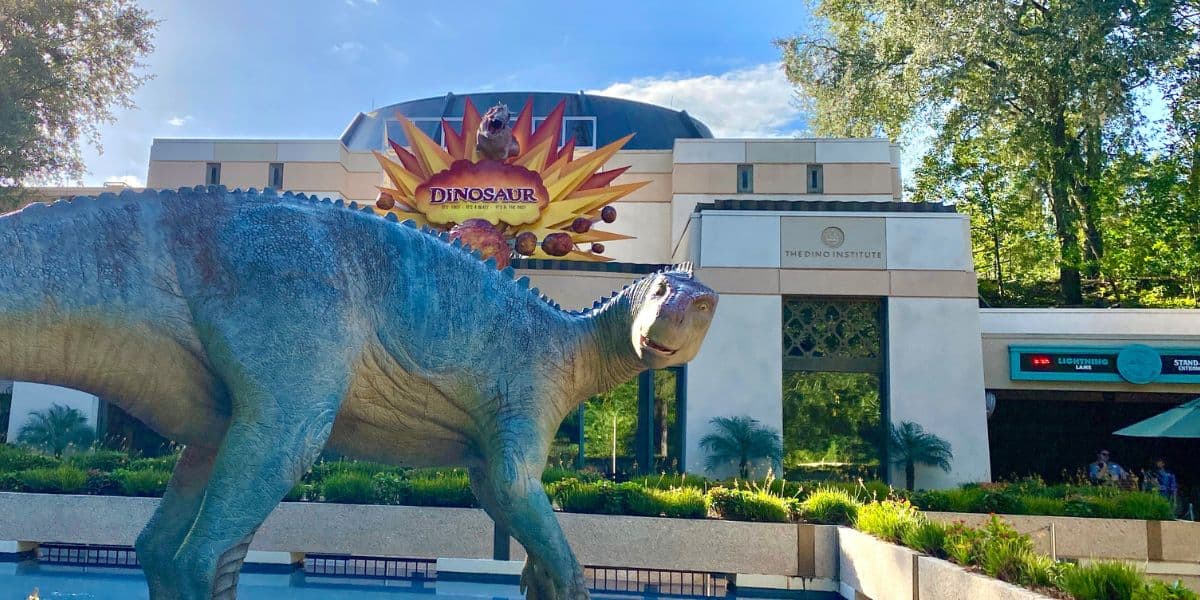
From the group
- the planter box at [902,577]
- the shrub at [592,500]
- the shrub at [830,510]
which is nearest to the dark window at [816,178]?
the shrub at [830,510]

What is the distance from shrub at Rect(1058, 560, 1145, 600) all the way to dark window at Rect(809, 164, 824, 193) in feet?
64.0

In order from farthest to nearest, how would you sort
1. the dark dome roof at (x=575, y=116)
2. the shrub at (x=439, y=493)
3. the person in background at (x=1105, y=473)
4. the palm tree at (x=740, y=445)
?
the dark dome roof at (x=575, y=116) → the palm tree at (x=740, y=445) → the person in background at (x=1105, y=473) → the shrub at (x=439, y=493)

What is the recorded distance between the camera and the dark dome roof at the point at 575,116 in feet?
94.5

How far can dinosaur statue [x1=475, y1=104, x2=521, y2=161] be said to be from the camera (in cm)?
1884

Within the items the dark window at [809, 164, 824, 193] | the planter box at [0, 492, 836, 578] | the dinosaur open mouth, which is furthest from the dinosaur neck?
the dark window at [809, 164, 824, 193]

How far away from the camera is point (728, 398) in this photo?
18625 mm

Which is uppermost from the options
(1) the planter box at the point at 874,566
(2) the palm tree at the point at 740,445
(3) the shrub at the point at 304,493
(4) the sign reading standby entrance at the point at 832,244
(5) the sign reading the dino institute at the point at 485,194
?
(5) the sign reading the dino institute at the point at 485,194

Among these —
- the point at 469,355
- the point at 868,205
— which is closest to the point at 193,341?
the point at 469,355

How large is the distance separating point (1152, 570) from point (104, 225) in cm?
1185

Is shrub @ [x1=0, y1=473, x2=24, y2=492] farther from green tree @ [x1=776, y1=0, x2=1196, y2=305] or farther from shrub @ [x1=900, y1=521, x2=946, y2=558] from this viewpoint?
green tree @ [x1=776, y1=0, x2=1196, y2=305]

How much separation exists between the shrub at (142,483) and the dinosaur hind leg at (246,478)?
770 cm

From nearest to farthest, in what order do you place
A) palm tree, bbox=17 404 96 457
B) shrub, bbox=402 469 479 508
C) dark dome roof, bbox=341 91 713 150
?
shrub, bbox=402 469 479 508 < palm tree, bbox=17 404 96 457 < dark dome roof, bbox=341 91 713 150

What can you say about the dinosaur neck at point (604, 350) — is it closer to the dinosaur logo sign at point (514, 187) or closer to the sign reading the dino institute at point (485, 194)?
the dinosaur logo sign at point (514, 187)

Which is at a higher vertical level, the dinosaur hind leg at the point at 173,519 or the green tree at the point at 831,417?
the green tree at the point at 831,417
